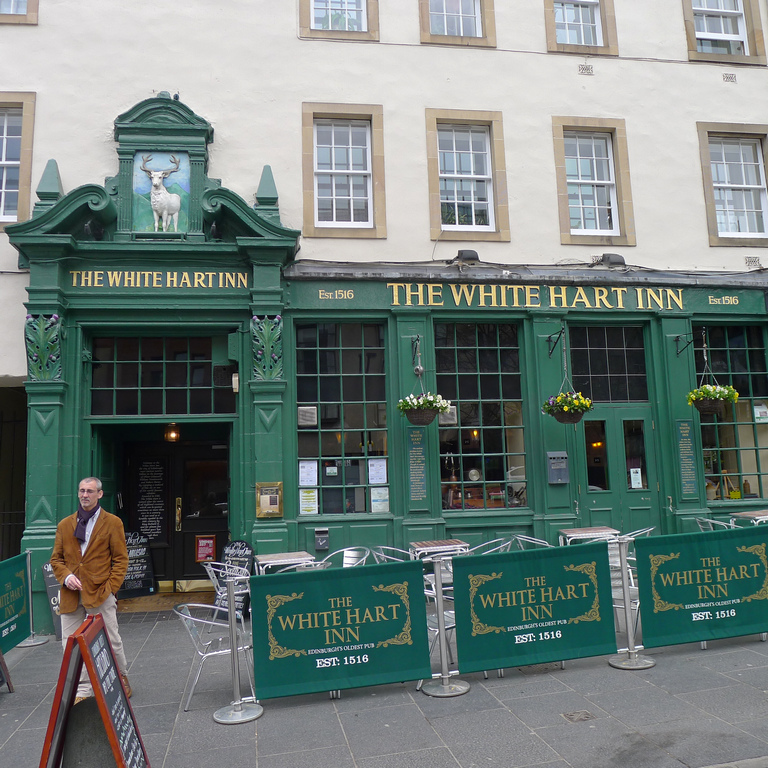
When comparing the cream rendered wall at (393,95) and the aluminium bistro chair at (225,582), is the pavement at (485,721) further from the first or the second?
the cream rendered wall at (393,95)

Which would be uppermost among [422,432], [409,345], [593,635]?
[409,345]

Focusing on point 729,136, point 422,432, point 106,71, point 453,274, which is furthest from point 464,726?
point 729,136

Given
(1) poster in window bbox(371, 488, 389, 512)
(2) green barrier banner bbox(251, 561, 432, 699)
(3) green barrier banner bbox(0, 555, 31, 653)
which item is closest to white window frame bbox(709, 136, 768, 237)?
(1) poster in window bbox(371, 488, 389, 512)

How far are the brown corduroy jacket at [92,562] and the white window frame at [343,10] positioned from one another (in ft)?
28.4

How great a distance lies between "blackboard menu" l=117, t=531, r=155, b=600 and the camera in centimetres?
1023

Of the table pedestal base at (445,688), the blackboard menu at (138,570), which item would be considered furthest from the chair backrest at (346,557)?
the blackboard menu at (138,570)

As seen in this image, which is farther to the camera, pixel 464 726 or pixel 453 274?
pixel 453 274

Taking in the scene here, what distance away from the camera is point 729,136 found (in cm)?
1180

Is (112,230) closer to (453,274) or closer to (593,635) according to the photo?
(453,274)

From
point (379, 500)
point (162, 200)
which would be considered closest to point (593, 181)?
point (379, 500)

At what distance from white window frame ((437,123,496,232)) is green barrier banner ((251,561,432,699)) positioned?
21.6 feet

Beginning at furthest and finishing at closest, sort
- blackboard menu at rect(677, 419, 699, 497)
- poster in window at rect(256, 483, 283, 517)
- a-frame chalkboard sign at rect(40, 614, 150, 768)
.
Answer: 1. blackboard menu at rect(677, 419, 699, 497)
2. poster in window at rect(256, 483, 283, 517)
3. a-frame chalkboard sign at rect(40, 614, 150, 768)

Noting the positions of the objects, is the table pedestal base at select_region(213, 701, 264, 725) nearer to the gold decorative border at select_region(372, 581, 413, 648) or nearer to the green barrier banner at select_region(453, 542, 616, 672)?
the gold decorative border at select_region(372, 581, 413, 648)

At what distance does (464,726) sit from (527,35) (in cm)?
1059
